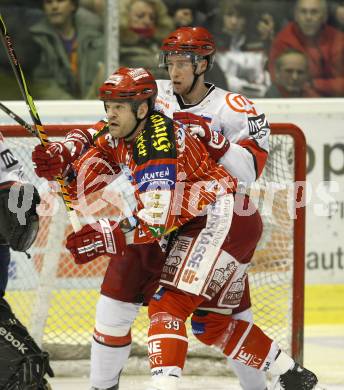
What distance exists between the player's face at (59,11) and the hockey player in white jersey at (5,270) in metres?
3.75

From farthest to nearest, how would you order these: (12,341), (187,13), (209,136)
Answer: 1. (187,13)
2. (209,136)
3. (12,341)

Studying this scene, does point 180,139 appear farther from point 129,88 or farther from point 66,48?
point 66,48

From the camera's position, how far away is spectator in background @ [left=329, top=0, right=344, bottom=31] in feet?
25.3

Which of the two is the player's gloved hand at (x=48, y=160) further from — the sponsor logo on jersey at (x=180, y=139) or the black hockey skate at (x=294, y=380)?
the black hockey skate at (x=294, y=380)

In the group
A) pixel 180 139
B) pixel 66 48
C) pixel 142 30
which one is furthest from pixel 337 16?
pixel 180 139

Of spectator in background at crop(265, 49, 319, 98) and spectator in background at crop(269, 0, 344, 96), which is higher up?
spectator in background at crop(269, 0, 344, 96)

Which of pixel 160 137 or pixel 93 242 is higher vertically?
pixel 160 137

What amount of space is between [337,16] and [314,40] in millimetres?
227

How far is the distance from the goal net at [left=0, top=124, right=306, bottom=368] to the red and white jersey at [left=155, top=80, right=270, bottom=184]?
64 centimetres

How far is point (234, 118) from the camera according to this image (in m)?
4.18

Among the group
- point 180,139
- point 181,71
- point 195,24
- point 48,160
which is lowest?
point 195,24

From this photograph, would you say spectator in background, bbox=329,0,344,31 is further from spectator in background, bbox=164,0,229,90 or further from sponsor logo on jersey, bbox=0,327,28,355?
sponsor logo on jersey, bbox=0,327,28,355

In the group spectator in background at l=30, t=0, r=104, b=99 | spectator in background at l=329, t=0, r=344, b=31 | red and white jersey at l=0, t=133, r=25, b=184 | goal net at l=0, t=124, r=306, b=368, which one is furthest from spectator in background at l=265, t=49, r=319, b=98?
red and white jersey at l=0, t=133, r=25, b=184

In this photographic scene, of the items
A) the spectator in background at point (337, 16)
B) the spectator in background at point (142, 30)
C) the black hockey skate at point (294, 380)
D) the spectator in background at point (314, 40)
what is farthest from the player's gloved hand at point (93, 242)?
the spectator in background at point (337, 16)
